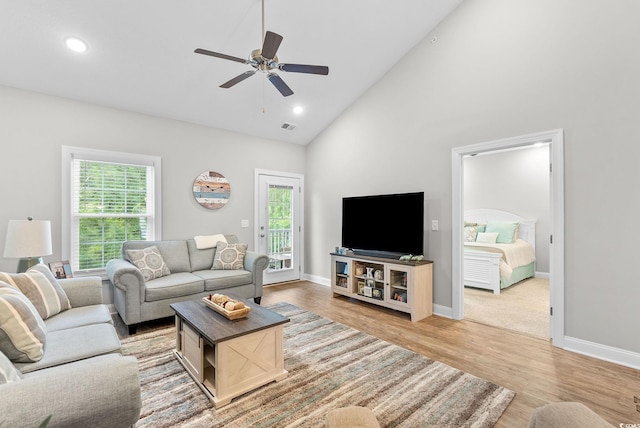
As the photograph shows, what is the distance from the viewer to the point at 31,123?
10.9ft

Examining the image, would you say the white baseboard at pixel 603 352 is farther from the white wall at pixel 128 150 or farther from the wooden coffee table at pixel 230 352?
the white wall at pixel 128 150

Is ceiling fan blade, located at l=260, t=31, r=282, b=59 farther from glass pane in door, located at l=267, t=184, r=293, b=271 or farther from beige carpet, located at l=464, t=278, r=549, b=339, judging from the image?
beige carpet, located at l=464, t=278, r=549, b=339

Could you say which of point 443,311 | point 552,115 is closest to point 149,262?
point 443,311

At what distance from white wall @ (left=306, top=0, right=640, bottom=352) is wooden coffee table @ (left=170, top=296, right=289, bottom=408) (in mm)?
2392

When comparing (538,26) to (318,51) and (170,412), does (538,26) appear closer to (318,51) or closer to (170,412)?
(318,51)

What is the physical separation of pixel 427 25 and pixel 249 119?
2739mm

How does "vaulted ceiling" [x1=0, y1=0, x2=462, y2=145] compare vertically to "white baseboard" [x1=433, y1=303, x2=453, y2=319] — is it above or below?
above

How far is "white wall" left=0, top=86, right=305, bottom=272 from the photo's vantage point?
324 centimetres

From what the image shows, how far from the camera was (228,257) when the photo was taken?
4.15 m

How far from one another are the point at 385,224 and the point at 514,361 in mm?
1987

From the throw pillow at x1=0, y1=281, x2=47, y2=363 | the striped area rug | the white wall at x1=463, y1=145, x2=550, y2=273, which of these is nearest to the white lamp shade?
the striped area rug

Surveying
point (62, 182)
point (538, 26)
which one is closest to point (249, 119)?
point (62, 182)

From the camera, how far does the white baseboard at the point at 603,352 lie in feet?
8.14

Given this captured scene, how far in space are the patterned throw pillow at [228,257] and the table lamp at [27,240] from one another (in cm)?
176
